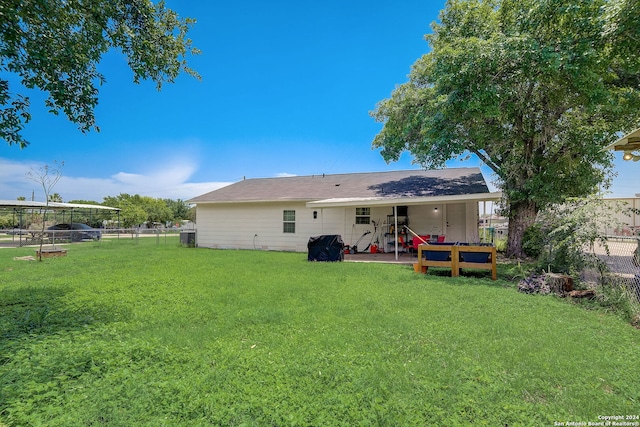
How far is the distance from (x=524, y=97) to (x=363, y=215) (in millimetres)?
6959

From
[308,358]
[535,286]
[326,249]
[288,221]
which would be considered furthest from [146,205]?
[535,286]

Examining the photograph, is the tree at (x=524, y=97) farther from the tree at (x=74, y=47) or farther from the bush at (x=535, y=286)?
the tree at (x=74, y=47)

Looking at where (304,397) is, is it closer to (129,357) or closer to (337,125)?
(129,357)

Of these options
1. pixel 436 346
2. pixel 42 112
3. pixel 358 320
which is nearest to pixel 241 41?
pixel 42 112

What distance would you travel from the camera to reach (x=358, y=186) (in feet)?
48.0

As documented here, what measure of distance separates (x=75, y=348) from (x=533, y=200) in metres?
12.3

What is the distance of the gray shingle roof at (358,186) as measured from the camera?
12.5 metres

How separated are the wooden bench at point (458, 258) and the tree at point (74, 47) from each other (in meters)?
7.33

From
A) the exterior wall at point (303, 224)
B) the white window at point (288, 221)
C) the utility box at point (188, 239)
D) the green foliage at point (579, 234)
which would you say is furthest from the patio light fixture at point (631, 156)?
the utility box at point (188, 239)

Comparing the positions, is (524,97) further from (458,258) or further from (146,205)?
(146,205)

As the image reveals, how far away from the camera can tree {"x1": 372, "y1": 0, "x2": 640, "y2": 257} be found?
709 cm

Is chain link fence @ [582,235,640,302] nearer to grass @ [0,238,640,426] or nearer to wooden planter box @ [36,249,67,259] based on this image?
grass @ [0,238,640,426]

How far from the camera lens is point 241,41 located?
1084 cm

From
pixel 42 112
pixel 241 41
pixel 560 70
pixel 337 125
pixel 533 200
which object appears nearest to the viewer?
pixel 42 112
